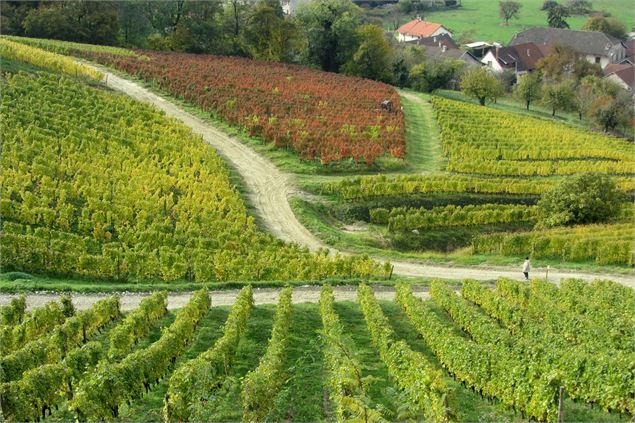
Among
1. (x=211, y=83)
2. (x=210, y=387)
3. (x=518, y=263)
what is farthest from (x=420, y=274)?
(x=211, y=83)

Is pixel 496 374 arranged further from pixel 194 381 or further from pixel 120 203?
pixel 120 203

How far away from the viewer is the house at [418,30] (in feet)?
433

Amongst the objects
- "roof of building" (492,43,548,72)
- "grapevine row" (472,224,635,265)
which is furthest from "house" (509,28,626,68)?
"grapevine row" (472,224,635,265)

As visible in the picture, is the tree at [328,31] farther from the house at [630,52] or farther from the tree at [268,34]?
the house at [630,52]

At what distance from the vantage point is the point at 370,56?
78375mm

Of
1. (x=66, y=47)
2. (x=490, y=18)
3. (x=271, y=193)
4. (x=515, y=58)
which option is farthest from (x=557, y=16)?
(x=271, y=193)

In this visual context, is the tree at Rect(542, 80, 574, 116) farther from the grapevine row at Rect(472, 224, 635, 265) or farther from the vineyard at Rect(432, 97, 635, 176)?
the grapevine row at Rect(472, 224, 635, 265)

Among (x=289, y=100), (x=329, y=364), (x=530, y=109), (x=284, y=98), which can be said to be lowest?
(x=329, y=364)

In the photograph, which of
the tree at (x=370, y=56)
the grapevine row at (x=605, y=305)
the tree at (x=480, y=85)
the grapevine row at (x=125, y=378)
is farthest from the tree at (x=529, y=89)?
the grapevine row at (x=125, y=378)

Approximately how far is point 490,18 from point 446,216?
124m

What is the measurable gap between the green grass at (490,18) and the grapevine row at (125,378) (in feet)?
415

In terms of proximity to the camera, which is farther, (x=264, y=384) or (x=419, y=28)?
(x=419, y=28)

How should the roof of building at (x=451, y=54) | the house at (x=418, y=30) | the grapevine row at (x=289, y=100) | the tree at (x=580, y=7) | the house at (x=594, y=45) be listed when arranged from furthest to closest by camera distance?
the tree at (x=580, y=7), the house at (x=418, y=30), the house at (x=594, y=45), the roof of building at (x=451, y=54), the grapevine row at (x=289, y=100)

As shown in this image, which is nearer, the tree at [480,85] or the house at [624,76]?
the tree at [480,85]
